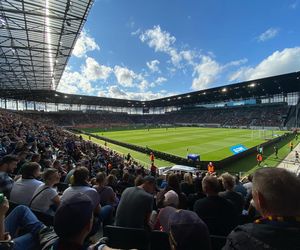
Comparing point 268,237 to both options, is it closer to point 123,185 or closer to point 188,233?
point 188,233

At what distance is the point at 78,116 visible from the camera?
87438 mm

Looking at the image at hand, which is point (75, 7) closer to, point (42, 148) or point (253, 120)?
point (42, 148)

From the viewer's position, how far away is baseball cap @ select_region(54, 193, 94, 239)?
1.78m

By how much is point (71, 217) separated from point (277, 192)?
5.58 ft

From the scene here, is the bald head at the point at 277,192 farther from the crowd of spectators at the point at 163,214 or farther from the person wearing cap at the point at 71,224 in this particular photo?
the person wearing cap at the point at 71,224

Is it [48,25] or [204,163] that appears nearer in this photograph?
[48,25]

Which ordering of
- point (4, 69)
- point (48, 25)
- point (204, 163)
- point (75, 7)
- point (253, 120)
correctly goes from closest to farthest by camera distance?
point (75, 7) < point (48, 25) < point (204, 163) < point (4, 69) < point (253, 120)

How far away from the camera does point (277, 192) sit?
4.84 feet

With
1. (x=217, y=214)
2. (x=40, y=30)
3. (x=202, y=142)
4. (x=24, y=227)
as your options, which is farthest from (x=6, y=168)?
(x=202, y=142)

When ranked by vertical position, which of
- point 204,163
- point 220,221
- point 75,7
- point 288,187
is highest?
point 75,7

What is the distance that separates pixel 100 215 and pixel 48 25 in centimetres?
1650

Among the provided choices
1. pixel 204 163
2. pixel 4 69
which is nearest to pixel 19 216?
pixel 204 163

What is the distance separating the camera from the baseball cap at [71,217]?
1.78 metres

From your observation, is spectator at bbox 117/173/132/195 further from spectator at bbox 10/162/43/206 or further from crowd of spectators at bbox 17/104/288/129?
crowd of spectators at bbox 17/104/288/129
